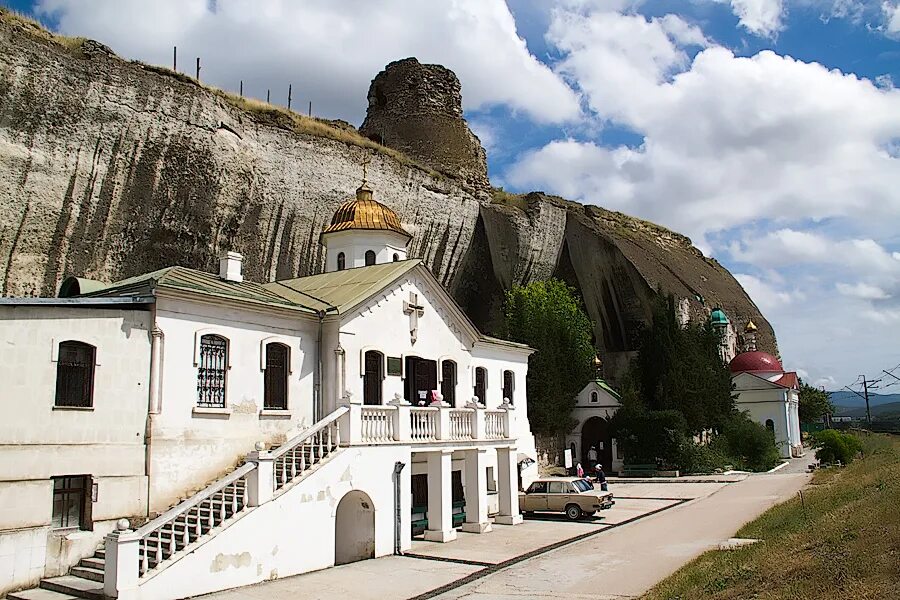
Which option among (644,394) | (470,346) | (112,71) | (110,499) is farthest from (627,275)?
(110,499)

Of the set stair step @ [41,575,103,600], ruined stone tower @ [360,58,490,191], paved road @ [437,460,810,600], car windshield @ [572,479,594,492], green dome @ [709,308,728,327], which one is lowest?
paved road @ [437,460,810,600]

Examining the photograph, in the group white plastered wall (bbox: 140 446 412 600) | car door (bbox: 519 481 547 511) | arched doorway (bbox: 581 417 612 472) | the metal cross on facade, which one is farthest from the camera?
arched doorway (bbox: 581 417 612 472)

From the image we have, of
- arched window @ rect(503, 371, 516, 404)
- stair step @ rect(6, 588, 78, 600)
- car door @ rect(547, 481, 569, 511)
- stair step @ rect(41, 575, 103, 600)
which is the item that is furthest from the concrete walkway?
arched window @ rect(503, 371, 516, 404)

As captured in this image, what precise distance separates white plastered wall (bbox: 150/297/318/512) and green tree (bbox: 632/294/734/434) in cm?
2808

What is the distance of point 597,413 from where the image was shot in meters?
42.3

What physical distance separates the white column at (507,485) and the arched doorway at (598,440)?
67.8ft

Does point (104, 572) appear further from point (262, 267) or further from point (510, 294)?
point (510, 294)

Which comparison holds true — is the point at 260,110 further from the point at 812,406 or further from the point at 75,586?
the point at 812,406

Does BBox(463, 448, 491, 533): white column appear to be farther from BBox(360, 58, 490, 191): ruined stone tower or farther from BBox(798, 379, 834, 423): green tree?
BBox(798, 379, 834, 423): green tree

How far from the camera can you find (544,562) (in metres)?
16.3

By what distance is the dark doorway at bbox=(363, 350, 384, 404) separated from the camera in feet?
64.8

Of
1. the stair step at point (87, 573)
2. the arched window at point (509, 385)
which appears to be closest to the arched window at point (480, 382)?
the arched window at point (509, 385)

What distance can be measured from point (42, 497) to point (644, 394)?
1384 inches

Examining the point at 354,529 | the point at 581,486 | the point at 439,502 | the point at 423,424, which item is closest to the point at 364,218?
the point at 423,424
